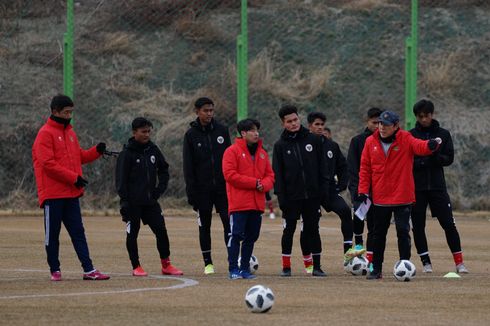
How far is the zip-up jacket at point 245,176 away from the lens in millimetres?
14461

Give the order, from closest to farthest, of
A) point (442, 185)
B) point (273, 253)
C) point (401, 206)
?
point (401, 206)
point (442, 185)
point (273, 253)

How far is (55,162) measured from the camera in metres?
14.0

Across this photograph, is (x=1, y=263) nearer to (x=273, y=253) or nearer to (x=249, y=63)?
(x=273, y=253)

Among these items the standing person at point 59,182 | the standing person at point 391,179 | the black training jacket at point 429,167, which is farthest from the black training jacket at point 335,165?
the standing person at point 59,182

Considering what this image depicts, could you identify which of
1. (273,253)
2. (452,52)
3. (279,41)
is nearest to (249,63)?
(279,41)

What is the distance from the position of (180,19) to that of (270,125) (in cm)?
417

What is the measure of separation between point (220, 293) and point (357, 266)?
3.14 metres

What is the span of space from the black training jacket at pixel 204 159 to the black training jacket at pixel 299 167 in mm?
708

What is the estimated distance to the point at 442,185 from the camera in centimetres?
1556

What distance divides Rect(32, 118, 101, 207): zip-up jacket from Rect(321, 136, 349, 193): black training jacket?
3474mm

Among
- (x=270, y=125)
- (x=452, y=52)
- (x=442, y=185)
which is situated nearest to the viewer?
(x=442, y=185)

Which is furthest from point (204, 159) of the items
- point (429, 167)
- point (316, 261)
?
point (429, 167)

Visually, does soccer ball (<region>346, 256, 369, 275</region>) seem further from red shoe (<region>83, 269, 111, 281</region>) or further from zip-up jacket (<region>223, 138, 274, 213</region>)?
red shoe (<region>83, 269, 111, 281</region>)

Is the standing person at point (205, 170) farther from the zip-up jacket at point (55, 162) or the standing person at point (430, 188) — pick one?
the standing person at point (430, 188)
